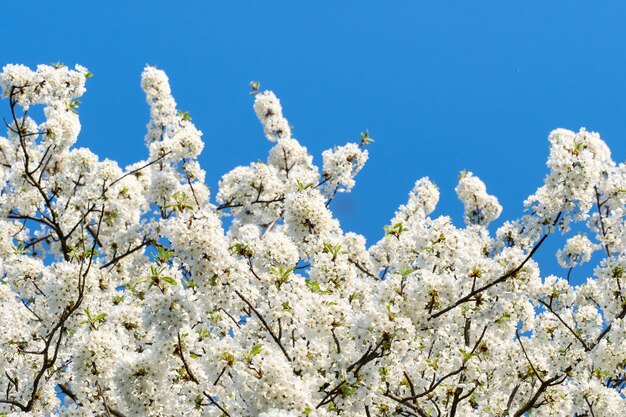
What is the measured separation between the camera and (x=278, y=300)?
26.5 feet

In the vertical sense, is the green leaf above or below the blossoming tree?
below

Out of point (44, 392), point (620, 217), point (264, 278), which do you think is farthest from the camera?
point (620, 217)

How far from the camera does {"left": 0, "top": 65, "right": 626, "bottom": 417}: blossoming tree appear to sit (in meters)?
7.82

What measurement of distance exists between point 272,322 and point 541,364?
5.71m

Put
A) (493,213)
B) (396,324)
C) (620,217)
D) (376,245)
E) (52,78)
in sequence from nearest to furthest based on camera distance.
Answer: (396,324), (620,217), (52,78), (376,245), (493,213)

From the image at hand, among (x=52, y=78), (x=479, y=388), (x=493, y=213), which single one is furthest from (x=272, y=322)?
(x=493, y=213)

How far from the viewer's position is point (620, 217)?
469 inches

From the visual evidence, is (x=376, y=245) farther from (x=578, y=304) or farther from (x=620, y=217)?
(x=620, y=217)

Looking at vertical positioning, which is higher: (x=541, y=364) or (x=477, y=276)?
(x=541, y=364)

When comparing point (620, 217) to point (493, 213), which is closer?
point (620, 217)

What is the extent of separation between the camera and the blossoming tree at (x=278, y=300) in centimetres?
782

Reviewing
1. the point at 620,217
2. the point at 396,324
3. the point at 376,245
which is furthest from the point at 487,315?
Result: the point at 376,245

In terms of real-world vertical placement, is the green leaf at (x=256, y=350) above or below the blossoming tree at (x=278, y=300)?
below

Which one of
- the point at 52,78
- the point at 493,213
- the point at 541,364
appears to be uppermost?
the point at 493,213
